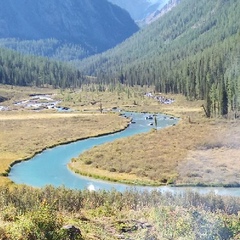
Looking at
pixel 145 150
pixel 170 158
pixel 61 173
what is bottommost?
pixel 61 173

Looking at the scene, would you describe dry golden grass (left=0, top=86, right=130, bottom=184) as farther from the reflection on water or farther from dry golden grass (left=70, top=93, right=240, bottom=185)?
dry golden grass (left=70, top=93, right=240, bottom=185)

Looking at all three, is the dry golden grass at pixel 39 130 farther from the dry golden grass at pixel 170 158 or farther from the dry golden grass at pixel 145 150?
the dry golden grass at pixel 170 158

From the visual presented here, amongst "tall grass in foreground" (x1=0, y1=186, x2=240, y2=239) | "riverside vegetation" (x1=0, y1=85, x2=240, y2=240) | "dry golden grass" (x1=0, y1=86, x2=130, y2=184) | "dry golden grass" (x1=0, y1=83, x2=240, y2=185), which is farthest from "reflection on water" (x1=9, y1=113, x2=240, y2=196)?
"tall grass in foreground" (x1=0, y1=186, x2=240, y2=239)

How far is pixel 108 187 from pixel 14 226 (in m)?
39.2

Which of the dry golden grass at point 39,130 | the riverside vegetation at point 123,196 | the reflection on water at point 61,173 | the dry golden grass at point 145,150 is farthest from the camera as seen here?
the dry golden grass at point 39,130

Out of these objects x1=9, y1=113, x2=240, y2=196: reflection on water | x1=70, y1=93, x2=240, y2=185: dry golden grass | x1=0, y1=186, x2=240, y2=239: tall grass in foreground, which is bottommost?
x1=9, y1=113, x2=240, y2=196: reflection on water

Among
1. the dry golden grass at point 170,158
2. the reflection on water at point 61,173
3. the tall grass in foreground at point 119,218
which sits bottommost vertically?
the reflection on water at point 61,173

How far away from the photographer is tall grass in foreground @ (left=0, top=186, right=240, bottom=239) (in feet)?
68.8

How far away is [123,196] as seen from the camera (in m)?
42.6

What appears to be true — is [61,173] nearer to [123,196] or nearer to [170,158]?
[170,158]

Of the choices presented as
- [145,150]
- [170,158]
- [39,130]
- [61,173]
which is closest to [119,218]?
[61,173]

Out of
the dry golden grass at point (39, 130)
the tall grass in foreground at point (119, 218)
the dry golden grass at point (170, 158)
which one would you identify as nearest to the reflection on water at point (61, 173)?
the dry golden grass at point (170, 158)

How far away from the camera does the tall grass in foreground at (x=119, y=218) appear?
2097cm

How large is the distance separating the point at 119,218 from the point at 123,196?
12493 millimetres
